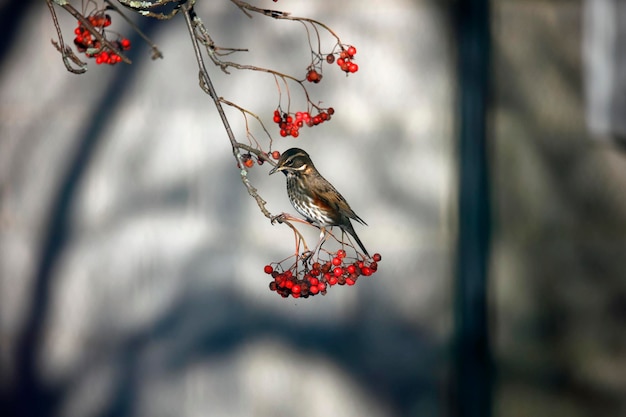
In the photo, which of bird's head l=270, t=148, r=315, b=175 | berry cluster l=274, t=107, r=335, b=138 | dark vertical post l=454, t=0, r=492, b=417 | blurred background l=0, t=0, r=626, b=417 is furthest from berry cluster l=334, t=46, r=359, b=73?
dark vertical post l=454, t=0, r=492, b=417

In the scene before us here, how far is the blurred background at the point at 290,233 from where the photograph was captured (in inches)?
108

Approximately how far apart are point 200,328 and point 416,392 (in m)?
0.82

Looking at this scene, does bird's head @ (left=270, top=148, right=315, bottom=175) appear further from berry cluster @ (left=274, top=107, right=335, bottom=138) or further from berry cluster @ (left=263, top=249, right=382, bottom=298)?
berry cluster @ (left=263, top=249, right=382, bottom=298)

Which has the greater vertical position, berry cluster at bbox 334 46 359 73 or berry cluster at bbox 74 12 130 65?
berry cluster at bbox 334 46 359 73

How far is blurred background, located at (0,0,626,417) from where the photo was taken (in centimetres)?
273

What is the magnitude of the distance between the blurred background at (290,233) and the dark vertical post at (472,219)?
31 mm

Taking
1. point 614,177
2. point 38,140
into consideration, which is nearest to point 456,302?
point 614,177

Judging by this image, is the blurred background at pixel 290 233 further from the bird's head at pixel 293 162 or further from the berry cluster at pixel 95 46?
the berry cluster at pixel 95 46

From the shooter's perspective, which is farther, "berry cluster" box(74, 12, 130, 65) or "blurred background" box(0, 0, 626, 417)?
"blurred background" box(0, 0, 626, 417)

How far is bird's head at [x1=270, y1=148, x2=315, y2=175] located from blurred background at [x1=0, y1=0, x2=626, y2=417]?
71cm

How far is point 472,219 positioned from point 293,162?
1.07 metres

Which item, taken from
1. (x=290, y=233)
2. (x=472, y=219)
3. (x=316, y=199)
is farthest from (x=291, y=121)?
(x=472, y=219)

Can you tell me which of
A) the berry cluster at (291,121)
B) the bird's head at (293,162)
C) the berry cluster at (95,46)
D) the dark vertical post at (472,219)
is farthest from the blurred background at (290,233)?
the berry cluster at (95,46)

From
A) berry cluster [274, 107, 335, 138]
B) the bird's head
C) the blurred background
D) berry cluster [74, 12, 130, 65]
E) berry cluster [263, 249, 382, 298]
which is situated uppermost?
→ the blurred background
